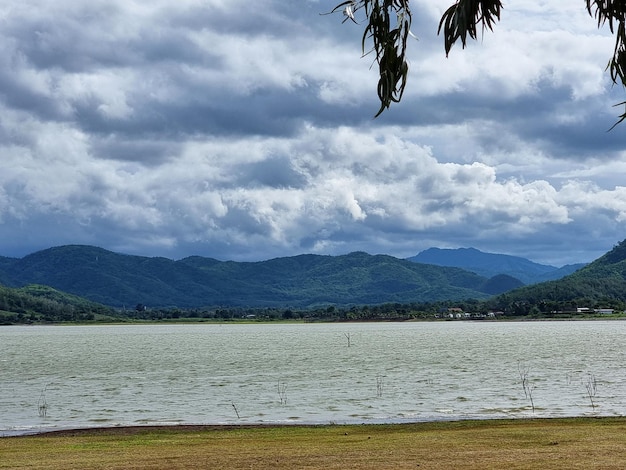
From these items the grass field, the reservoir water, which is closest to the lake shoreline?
the grass field

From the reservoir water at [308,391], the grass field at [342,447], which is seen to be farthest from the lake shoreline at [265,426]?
the reservoir water at [308,391]

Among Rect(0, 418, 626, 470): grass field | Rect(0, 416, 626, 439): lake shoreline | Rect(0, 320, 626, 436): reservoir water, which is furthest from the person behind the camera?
Rect(0, 320, 626, 436): reservoir water

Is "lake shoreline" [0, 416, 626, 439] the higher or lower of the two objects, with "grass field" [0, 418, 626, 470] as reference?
lower

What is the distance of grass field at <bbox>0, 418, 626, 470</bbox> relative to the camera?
26891mm

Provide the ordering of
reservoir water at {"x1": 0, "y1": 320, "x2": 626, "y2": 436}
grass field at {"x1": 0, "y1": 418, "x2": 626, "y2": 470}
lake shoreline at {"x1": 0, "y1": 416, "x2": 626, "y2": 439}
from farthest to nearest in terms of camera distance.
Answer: reservoir water at {"x1": 0, "y1": 320, "x2": 626, "y2": 436} → lake shoreline at {"x1": 0, "y1": 416, "x2": 626, "y2": 439} → grass field at {"x1": 0, "y1": 418, "x2": 626, "y2": 470}

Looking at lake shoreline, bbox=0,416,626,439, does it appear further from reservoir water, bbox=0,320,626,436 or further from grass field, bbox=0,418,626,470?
reservoir water, bbox=0,320,626,436

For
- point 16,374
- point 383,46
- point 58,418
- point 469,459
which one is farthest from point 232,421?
point 16,374

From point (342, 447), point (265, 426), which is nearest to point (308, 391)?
point (265, 426)

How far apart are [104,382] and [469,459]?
63401 millimetres

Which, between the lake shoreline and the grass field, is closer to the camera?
the grass field

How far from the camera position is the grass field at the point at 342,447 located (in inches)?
1059

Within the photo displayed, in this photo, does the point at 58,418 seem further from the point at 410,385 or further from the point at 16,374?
the point at 16,374

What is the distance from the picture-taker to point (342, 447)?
105 ft

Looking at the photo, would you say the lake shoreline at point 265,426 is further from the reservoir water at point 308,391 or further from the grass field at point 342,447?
the reservoir water at point 308,391
